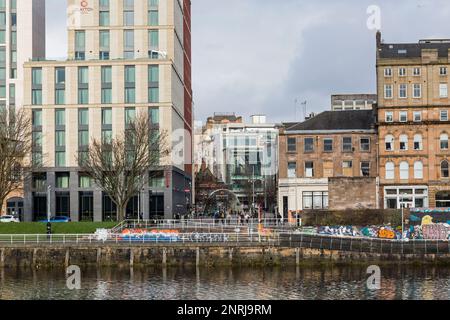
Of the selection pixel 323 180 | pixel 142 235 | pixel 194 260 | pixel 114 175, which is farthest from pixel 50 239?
pixel 323 180

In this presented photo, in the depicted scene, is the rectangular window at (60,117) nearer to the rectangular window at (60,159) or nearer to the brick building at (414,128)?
the rectangular window at (60,159)

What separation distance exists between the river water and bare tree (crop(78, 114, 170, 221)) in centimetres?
2754

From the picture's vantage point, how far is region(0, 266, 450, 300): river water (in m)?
55.0

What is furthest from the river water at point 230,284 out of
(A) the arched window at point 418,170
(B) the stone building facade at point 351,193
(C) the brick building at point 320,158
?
(C) the brick building at point 320,158

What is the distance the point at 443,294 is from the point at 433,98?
53.1 m

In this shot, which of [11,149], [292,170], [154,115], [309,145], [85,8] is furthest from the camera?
[85,8]

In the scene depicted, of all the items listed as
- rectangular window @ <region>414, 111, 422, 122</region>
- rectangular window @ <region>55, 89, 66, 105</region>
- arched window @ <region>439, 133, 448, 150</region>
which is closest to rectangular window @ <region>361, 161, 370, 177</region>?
rectangular window @ <region>414, 111, 422, 122</region>

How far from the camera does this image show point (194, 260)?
2817 inches

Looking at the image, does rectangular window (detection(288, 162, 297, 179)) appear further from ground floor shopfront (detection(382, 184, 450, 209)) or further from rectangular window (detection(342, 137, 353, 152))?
ground floor shopfront (detection(382, 184, 450, 209))

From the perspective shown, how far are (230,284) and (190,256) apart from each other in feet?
38.3

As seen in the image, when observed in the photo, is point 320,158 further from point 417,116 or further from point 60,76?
point 60,76

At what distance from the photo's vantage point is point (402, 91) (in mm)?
103875

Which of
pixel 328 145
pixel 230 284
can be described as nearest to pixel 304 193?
pixel 328 145

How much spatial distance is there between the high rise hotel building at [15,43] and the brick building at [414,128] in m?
63.2
